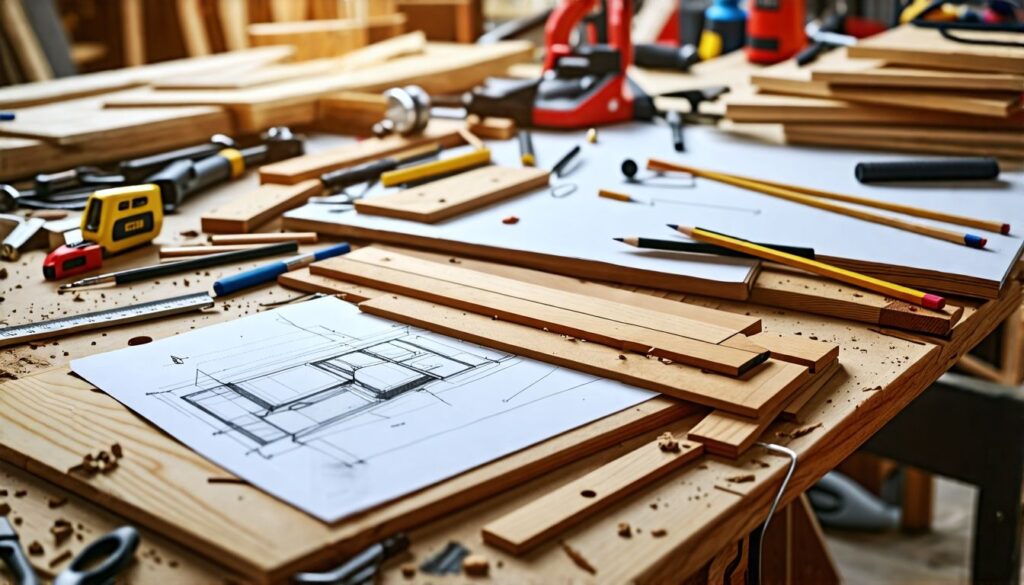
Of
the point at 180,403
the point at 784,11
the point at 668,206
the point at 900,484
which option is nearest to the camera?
Result: the point at 180,403

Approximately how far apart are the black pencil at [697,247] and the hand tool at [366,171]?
0.58m

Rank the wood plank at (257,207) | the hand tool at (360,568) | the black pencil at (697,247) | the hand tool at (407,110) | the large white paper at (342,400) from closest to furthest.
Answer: the hand tool at (360,568) < the large white paper at (342,400) < the black pencil at (697,247) < the wood plank at (257,207) < the hand tool at (407,110)

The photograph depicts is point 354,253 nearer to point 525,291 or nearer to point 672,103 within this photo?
point 525,291

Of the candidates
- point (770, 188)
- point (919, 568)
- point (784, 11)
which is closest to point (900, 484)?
point (919, 568)

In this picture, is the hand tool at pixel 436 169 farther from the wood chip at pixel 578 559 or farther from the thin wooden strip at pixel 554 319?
the wood chip at pixel 578 559

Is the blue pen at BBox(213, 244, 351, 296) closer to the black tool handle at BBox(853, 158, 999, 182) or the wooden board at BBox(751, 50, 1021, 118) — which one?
the black tool handle at BBox(853, 158, 999, 182)

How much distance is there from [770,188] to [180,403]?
38.1 inches

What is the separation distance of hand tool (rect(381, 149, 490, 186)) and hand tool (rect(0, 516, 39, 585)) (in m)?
0.97

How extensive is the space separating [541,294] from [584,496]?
424mm

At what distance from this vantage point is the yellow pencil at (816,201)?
131 centimetres

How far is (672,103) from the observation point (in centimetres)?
233

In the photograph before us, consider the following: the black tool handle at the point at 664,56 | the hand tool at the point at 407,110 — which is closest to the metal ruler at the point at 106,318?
the hand tool at the point at 407,110

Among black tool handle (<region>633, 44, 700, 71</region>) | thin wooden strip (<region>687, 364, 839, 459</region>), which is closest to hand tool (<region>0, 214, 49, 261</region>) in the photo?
thin wooden strip (<region>687, 364, 839, 459</region>)

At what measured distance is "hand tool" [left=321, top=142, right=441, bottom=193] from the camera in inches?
66.1
